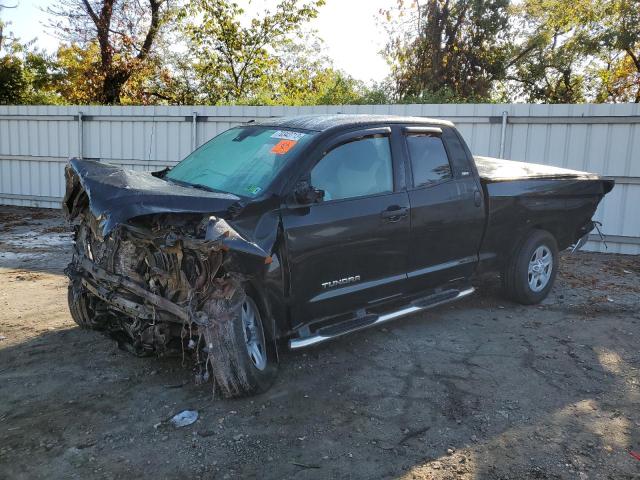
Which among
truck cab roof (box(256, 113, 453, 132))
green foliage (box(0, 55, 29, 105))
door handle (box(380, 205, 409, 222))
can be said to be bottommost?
door handle (box(380, 205, 409, 222))

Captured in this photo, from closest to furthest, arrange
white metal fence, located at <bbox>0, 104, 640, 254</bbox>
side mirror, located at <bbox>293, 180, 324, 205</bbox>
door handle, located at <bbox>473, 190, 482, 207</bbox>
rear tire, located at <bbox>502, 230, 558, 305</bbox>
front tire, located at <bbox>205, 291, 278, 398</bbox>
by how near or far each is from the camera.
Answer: front tire, located at <bbox>205, 291, 278, 398</bbox> → side mirror, located at <bbox>293, 180, 324, 205</bbox> → door handle, located at <bbox>473, 190, 482, 207</bbox> → rear tire, located at <bbox>502, 230, 558, 305</bbox> → white metal fence, located at <bbox>0, 104, 640, 254</bbox>

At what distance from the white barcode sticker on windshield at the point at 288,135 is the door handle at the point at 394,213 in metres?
0.86

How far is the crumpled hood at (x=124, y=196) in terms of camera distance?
3.16m

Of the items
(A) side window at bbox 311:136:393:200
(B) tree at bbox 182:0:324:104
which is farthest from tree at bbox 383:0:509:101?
(A) side window at bbox 311:136:393:200

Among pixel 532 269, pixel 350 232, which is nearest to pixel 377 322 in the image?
pixel 350 232

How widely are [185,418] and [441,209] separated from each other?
2666 mm

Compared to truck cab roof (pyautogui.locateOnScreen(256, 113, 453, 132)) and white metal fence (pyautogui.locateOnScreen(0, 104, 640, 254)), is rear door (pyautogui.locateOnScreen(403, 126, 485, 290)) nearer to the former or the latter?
truck cab roof (pyautogui.locateOnScreen(256, 113, 453, 132))

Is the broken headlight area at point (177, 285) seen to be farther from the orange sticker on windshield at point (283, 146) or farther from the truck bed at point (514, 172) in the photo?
the truck bed at point (514, 172)

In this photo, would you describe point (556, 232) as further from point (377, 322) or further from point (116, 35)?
point (116, 35)

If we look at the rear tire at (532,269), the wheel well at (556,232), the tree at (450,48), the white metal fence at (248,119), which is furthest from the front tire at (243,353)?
the tree at (450,48)

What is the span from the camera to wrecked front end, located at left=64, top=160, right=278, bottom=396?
323 centimetres

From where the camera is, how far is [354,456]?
3.11m

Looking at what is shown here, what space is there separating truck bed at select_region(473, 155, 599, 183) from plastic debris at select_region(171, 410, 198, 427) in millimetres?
3345

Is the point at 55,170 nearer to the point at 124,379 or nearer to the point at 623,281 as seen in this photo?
the point at 124,379
